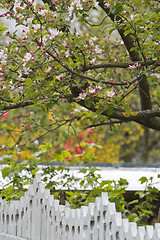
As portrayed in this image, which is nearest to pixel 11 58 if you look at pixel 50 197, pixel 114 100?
pixel 114 100

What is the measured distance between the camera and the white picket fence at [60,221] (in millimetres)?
2729

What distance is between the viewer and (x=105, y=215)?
9.46 ft

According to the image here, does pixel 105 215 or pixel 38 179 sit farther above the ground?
pixel 38 179

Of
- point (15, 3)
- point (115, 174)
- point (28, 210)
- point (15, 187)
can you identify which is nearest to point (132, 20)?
point (15, 3)

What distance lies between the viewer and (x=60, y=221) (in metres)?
3.20

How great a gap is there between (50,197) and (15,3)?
1.58 meters

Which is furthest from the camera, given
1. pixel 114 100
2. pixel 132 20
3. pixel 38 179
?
pixel 38 179

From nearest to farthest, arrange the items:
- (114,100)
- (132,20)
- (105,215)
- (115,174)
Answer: (105,215)
(132,20)
(114,100)
(115,174)

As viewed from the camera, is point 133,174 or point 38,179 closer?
point 38,179

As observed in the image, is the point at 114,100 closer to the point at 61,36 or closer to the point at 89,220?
the point at 61,36

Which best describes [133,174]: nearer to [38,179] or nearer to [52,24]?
[38,179]

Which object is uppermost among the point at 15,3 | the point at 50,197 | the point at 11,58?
the point at 15,3

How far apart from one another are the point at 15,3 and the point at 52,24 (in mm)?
454

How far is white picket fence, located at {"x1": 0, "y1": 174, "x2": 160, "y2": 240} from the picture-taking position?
273 cm
